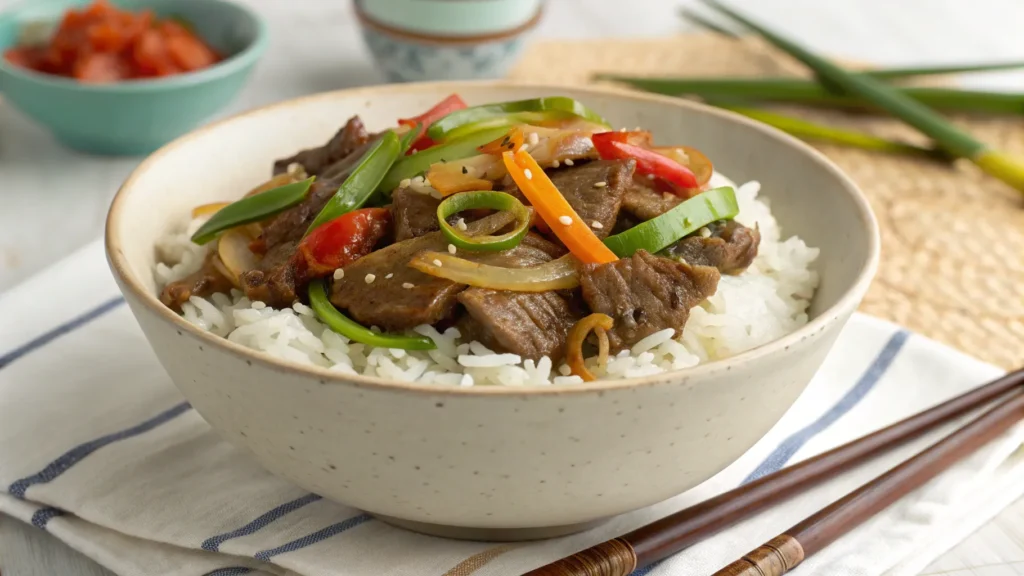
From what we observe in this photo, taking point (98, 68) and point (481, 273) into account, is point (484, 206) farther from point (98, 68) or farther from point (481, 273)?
point (98, 68)

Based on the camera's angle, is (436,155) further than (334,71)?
No

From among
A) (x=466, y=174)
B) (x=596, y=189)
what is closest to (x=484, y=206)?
(x=466, y=174)

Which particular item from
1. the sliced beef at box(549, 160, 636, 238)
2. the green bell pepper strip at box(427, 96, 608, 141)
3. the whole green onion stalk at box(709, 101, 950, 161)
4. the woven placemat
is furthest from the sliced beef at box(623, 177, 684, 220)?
the whole green onion stalk at box(709, 101, 950, 161)

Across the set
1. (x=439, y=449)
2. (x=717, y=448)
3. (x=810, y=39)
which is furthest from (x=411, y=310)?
(x=810, y=39)

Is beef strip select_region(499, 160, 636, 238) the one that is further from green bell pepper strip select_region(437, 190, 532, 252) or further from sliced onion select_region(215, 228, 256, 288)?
sliced onion select_region(215, 228, 256, 288)

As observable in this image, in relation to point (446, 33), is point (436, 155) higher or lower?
higher

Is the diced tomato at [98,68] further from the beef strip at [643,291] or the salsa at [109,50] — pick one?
the beef strip at [643,291]
